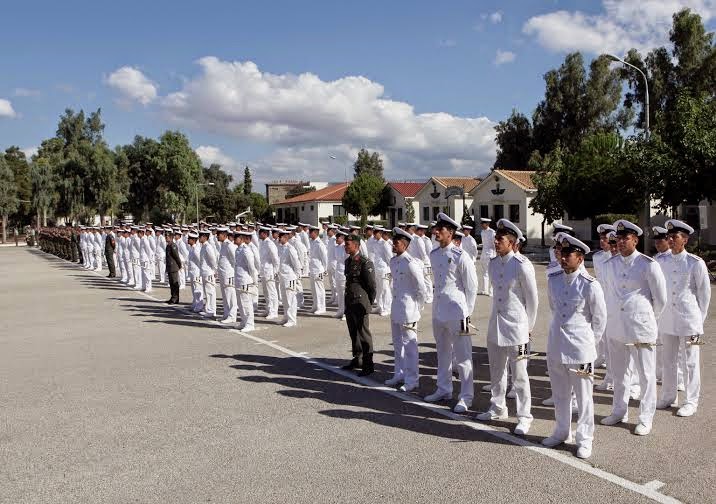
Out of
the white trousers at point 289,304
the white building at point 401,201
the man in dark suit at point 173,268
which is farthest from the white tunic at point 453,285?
the white building at point 401,201

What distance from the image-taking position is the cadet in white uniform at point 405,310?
297 inches

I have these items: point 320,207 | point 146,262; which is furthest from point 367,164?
point 146,262

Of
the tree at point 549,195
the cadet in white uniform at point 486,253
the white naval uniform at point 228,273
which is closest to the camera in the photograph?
the white naval uniform at point 228,273

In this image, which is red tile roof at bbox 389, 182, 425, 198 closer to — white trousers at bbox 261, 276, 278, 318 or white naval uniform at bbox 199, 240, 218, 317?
white naval uniform at bbox 199, 240, 218, 317

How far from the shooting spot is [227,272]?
1269cm

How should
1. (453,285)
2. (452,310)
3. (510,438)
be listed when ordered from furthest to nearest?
Result: (453,285) < (452,310) < (510,438)

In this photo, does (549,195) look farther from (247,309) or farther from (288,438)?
(288,438)

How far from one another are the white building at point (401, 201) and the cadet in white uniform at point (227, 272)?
42577 millimetres

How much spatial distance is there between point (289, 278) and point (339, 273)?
2.00m

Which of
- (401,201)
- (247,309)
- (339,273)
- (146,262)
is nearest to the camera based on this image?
(247,309)

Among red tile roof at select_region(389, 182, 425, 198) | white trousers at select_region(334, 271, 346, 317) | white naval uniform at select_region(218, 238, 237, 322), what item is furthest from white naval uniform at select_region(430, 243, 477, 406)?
red tile roof at select_region(389, 182, 425, 198)

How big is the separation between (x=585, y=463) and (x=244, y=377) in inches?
182

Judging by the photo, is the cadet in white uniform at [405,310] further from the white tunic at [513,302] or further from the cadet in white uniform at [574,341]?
the cadet in white uniform at [574,341]

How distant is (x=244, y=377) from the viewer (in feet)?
27.0
